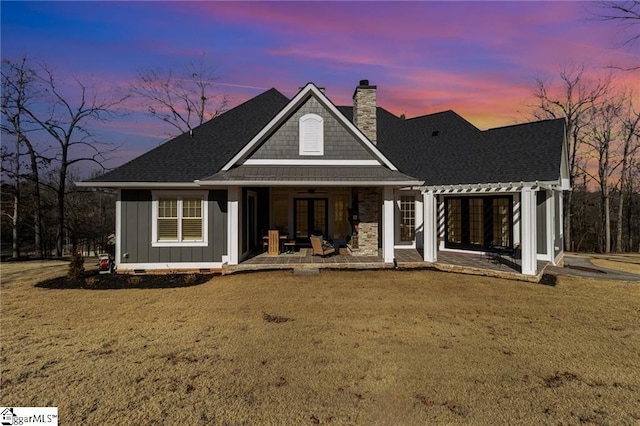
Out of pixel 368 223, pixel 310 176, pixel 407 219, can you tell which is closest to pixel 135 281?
pixel 310 176

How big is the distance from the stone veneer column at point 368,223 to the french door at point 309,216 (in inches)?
127

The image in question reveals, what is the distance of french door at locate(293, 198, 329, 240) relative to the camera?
639 inches

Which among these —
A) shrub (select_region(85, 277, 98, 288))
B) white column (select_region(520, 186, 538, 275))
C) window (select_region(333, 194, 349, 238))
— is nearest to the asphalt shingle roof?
white column (select_region(520, 186, 538, 275))

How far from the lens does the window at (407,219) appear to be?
1560 cm

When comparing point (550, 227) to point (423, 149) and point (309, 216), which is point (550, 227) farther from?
point (309, 216)

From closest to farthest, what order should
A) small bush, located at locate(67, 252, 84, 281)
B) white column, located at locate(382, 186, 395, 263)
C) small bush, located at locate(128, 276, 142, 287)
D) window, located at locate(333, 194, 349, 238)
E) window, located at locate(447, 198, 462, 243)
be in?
1. small bush, located at locate(128, 276, 142, 287)
2. small bush, located at locate(67, 252, 84, 281)
3. white column, located at locate(382, 186, 395, 263)
4. window, located at locate(447, 198, 462, 243)
5. window, located at locate(333, 194, 349, 238)

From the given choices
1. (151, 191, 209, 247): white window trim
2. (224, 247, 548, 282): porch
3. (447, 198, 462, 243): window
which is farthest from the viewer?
(447, 198, 462, 243): window

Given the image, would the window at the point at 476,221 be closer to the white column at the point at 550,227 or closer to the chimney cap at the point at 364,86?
the white column at the point at 550,227

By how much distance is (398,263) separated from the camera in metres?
12.1

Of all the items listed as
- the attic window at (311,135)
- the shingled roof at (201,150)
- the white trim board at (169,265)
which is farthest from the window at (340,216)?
the white trim board at (169,265)

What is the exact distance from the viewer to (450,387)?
420 centimetres

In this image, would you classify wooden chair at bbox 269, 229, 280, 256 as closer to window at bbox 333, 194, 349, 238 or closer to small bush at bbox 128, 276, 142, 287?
window at bbox 333, 194, 349, 238

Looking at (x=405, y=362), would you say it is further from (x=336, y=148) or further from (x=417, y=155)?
(x=417, y=155)

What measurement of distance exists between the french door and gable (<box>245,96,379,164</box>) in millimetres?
3969
